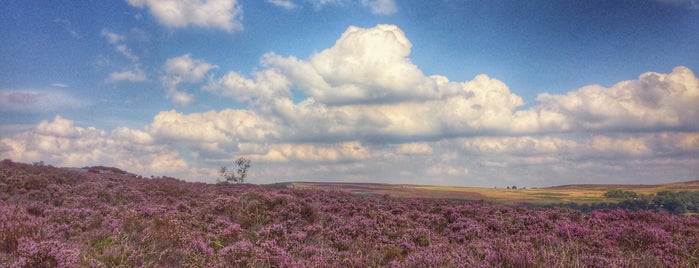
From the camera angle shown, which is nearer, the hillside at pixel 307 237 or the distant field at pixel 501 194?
the hillside at pixel 307 237

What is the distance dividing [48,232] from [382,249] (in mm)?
8717

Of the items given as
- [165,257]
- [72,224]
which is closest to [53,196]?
[72,224]

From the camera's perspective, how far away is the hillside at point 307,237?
7.92 metres

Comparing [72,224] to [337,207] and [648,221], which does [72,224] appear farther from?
[648,221]

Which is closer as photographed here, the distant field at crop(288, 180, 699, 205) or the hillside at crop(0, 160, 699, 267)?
the hillside at crop(0, 160, 699, 267)

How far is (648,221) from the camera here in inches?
592

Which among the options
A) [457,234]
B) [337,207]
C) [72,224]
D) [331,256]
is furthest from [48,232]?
[457,234]

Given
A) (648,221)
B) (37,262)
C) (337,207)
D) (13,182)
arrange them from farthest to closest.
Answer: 1. (13,182)
2. (337,207)
3. (648,221)
4. (37,262)

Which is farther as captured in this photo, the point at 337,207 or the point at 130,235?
the point at 337,207

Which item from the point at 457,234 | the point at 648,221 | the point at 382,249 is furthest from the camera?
the point at 648,221

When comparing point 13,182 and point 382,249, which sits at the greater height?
point 13,182

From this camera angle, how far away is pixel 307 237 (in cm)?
1134

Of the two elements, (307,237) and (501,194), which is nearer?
(307,237)

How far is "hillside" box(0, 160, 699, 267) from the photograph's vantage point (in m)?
7.92
